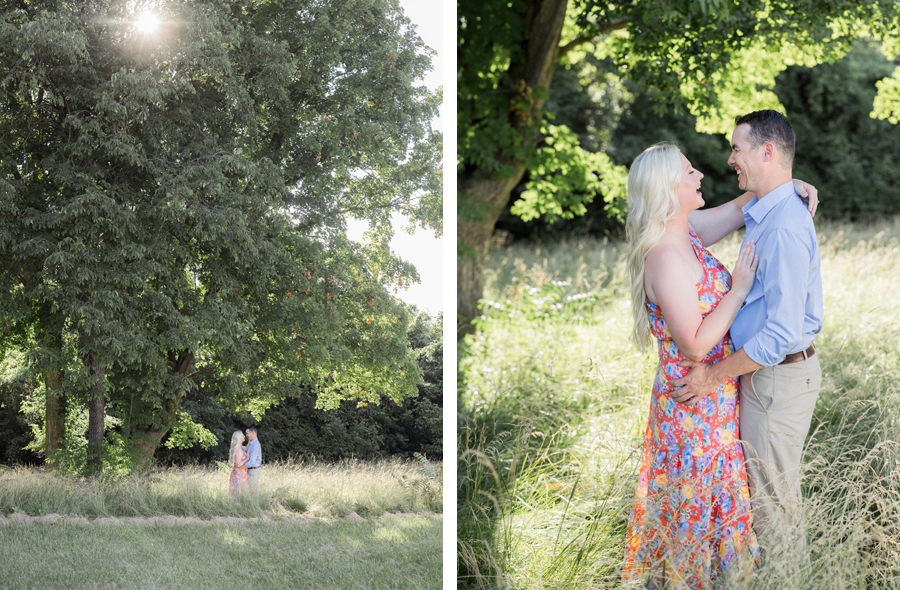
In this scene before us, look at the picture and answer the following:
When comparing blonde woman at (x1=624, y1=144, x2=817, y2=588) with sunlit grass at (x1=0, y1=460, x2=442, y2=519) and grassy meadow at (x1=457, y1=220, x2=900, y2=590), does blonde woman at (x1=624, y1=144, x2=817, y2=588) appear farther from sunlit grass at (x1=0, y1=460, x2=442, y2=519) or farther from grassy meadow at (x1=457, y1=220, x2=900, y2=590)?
sunlit grass at (x1=0, y1=460, x2=442, y2=519)

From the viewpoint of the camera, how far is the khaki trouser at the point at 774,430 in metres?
2.52

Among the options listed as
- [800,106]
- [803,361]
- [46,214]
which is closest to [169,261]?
[46,214]

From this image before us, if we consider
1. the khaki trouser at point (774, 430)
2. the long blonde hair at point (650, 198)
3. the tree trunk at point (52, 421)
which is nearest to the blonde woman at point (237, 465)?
the tree trunk at point (52, 421)

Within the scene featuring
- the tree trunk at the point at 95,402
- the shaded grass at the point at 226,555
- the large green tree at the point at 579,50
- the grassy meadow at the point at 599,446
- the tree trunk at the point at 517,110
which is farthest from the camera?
the tree trunk at the point at 517,110

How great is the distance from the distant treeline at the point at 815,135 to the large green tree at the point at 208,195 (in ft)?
53.8

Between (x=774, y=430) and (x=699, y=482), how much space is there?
359 mm

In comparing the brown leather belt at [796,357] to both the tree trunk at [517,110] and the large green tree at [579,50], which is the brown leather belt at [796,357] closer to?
the large green tree at [579,50]

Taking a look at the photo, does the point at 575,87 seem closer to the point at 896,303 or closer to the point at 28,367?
the point at 896,303

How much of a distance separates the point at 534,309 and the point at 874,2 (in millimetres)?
4454

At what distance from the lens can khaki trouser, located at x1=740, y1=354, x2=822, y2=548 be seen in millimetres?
2520

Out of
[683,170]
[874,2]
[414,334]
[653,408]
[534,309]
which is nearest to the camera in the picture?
[683,170]

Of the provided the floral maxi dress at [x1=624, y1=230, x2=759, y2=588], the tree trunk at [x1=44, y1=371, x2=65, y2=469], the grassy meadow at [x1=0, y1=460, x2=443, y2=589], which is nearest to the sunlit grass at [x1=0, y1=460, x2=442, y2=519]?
the grassy meadow at [x1=0, y1=460, x2=443, y2=589]

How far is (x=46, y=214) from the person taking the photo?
359 centimetres

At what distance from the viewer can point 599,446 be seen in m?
3.74
